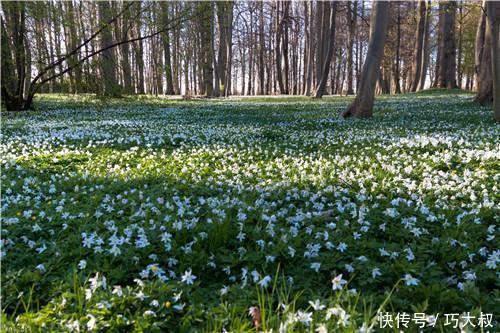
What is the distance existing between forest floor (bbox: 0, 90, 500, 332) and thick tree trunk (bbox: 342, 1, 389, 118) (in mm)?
6308

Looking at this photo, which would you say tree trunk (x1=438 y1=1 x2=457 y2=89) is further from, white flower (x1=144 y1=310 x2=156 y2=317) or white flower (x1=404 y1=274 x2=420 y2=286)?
white flower (x1=144 y1=310 x2=156 y2=317)

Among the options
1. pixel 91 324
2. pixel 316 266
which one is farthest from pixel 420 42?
pixel 91 324

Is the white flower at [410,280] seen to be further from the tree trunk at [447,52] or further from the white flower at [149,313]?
the tree trunk at [447,52]

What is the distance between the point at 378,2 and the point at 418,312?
1249 cm

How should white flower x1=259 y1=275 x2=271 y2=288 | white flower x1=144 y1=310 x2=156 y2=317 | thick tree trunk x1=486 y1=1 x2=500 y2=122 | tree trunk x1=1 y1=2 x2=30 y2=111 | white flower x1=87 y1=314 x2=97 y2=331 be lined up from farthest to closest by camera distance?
tree trunk x1=1 y1=2 x2=30 y2=111, thick tree trunk x1=486 y1=1 x2=500 y2=122, white flower x1=259 y1=275 x2=271 y2=288, white flower x1=144 y1=310 x2=156 y2=317, white flower x1=87 y1=314 x2=97 y2=331

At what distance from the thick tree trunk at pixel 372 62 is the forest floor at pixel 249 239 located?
6.31 metres

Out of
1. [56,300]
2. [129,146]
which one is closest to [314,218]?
[56,300]

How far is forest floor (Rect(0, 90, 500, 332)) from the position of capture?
2514mm

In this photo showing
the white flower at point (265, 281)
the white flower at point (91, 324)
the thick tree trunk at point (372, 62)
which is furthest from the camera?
the thick tree trunk at point (372, 62)

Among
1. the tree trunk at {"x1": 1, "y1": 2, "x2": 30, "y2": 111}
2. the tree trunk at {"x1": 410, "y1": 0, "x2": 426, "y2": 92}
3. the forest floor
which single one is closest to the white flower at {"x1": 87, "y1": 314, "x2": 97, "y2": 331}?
the forest floor

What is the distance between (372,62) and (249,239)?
1125 cm

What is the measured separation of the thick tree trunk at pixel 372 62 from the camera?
41.5ft

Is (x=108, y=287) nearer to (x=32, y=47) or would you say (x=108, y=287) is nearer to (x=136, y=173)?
(x=136, y=173)

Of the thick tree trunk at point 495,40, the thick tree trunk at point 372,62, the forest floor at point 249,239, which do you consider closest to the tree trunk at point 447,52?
the thick tree trunk at point 372,62
